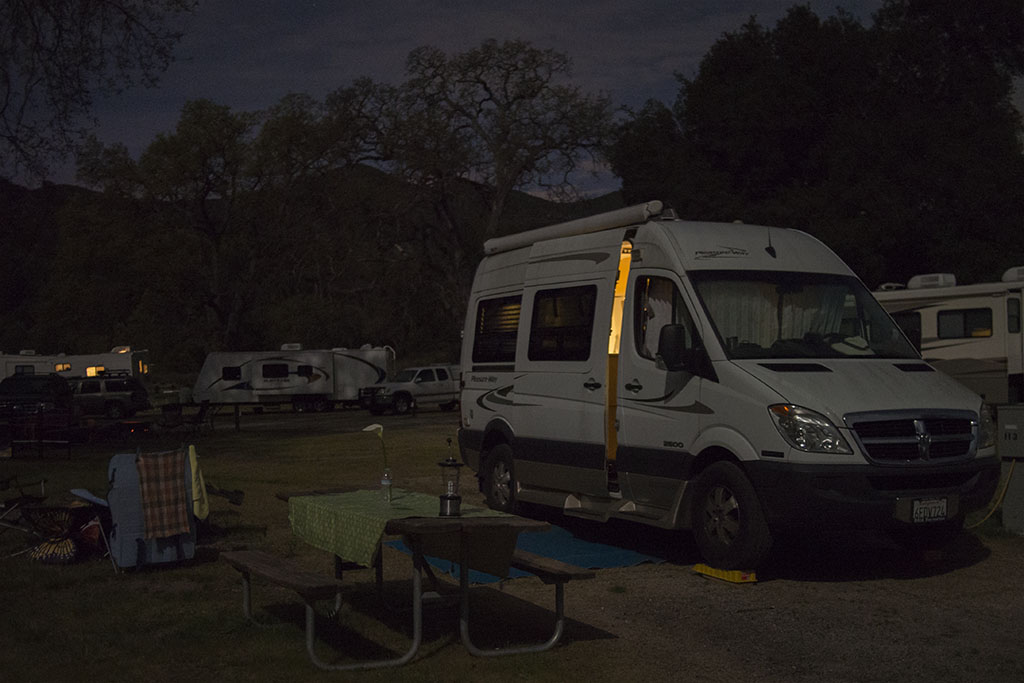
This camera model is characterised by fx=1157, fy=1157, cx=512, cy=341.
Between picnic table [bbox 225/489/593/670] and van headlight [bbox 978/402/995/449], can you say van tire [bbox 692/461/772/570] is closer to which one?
van headlight [bbox 978/402/995/449]

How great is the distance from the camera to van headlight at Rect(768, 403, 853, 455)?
27.1 feet

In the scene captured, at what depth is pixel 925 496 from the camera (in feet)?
27.7

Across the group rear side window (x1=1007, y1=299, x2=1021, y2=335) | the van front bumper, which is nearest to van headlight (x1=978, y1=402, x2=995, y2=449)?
the van front bumper

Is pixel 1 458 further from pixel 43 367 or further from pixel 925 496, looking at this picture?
pixel 43 367

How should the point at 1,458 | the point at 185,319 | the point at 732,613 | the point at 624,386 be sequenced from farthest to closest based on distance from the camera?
the point at 185,319 < the point at 1,458 < the point at 624,386 < the point at 732,613

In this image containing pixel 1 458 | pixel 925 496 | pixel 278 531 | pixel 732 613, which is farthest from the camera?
pixel 1 458

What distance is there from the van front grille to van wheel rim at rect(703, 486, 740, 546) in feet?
3.54

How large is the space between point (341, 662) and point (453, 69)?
39.2 m

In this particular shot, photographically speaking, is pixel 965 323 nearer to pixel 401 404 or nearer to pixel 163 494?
pixel 163 494

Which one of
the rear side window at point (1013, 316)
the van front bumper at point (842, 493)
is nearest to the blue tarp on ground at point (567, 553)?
the van front bumper at point (842, 493)

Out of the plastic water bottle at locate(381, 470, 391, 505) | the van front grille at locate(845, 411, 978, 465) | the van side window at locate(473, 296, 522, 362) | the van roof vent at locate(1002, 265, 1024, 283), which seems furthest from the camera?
the van roof vent at locate(1002, 265, 1024, 283)

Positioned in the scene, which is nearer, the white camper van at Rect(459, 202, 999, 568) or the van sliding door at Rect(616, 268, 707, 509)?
the white camper van at Rect(459, 202, 999, 568)

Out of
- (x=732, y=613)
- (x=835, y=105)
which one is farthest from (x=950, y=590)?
(x=835, y=105)

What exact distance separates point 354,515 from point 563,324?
15.7 feet
